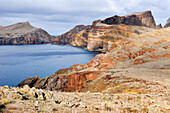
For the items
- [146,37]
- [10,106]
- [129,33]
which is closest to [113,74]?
[10,106]

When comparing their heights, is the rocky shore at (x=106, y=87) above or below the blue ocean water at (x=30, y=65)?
above

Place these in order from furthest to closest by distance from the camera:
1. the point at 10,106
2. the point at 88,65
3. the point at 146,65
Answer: the point at 88,65, the point at 146,65, the point at 10,106

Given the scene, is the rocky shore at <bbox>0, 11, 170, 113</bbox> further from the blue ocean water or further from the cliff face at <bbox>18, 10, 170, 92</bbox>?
the blue ocean water

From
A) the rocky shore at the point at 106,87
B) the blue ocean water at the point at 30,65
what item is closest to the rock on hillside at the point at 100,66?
the rocky shore at the point at 106,87

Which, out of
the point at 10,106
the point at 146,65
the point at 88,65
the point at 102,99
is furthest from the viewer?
the point at 88,65

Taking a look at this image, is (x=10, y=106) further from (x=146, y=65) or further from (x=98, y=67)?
(x=146, y=65)

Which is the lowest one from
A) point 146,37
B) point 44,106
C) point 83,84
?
point 83,84

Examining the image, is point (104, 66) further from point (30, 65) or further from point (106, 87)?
point (30, 65)

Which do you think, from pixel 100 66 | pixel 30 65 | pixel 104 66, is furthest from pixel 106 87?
pixel 30 65

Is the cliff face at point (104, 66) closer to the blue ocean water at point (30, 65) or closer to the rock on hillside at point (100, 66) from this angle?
the rock on hillside at point (100, 66)

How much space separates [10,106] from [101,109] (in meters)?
9.54

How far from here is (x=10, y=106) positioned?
13.3 meters

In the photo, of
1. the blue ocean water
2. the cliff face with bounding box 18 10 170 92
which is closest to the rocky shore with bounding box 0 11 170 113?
the cliff face with bounding box 18 10 170 92

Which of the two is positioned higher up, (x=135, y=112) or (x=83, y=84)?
(x=135, y=112)
